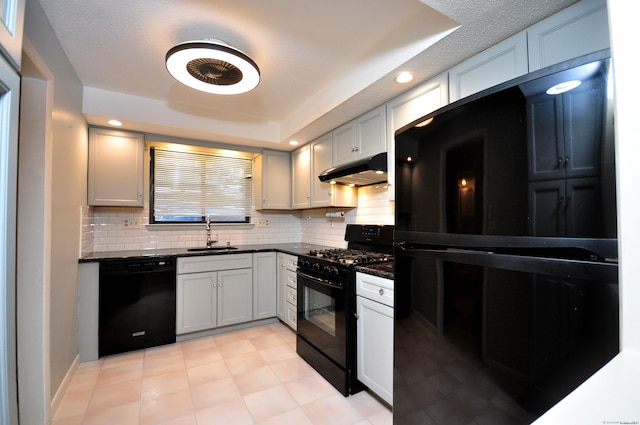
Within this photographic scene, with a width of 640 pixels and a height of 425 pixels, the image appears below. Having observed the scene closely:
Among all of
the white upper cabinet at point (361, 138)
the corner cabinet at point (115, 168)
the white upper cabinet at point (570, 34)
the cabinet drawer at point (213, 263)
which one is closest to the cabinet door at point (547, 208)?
the white upper cabinet at point (570, 34)

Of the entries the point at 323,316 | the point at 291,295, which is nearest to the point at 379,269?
the point at 323,316

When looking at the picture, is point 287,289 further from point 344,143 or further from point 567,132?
point 567,132

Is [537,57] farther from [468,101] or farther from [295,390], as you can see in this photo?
[295,390]

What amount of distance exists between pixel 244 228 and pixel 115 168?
1.62m

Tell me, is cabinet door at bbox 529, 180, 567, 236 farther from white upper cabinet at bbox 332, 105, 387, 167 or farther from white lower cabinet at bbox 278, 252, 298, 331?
white lower cabinet at bbox 278, 252, 298, 331

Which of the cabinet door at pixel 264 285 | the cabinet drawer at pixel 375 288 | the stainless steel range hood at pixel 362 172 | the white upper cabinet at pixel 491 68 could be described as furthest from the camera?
the cabinet door at pixel 264 285

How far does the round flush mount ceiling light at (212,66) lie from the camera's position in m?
1.66

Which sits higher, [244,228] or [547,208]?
[547,208]

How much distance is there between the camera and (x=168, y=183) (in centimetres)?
346

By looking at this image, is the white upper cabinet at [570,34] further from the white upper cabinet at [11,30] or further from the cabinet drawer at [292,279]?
the cabinet drawer at [292,279]

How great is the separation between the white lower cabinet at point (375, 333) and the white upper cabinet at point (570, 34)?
141 cm

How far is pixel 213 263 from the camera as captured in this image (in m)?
3.04

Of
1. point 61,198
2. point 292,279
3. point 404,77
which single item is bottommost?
point 292,279

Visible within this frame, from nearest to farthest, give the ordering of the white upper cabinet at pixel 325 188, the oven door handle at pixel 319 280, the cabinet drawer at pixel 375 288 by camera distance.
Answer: the cabinet drawer at pixel 375 288 → the oven door handle at pixel 319 280 → the white upper cabinet at pixel 325 188
